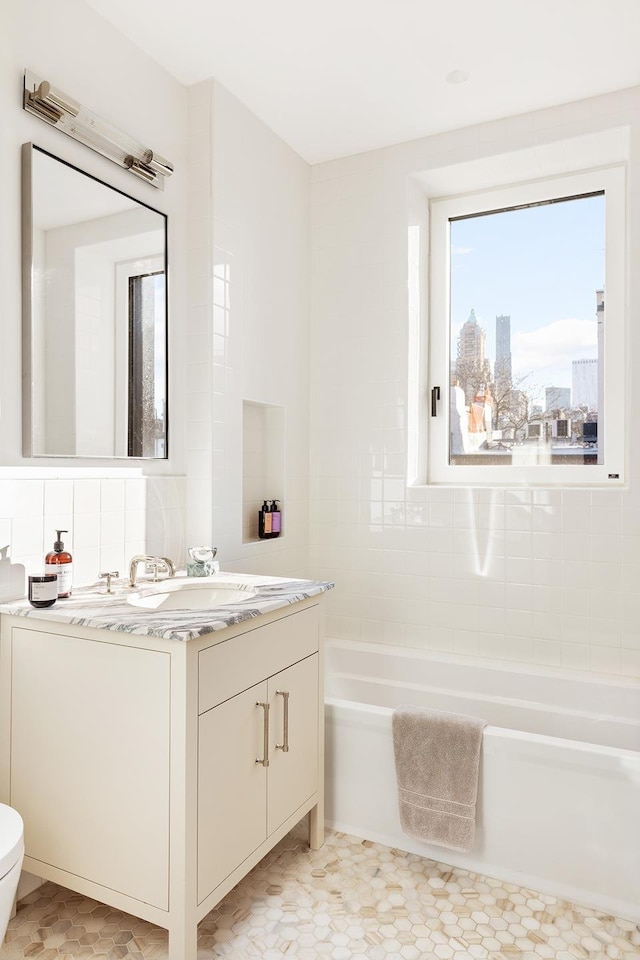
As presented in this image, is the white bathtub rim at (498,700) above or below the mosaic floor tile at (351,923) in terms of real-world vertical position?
above

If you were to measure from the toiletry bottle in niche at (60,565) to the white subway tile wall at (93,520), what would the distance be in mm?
75

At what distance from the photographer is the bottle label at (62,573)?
1705 mm

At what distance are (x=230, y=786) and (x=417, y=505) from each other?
1498 millimetres

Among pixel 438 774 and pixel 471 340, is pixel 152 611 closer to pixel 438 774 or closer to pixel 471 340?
pixel 438 774

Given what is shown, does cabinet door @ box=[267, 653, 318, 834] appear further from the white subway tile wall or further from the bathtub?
the white subway tile wall

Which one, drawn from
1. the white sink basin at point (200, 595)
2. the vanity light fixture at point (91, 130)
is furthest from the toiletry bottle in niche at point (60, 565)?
the vanity light fixture at point (91, 130)

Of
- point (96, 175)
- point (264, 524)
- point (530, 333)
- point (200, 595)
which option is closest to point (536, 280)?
point (530, 333)

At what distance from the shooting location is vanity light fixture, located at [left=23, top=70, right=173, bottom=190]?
1.72 metres

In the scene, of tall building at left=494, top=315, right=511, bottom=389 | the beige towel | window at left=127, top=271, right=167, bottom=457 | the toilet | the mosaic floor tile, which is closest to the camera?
the toilet

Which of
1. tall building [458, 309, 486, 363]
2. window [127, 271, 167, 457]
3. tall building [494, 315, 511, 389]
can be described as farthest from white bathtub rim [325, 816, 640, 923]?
tall building [458, 309, 486, 363]

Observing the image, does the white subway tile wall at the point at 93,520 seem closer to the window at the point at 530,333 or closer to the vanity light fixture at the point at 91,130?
the vanity light fixture at the point at 91,130

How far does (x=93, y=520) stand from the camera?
6.39 ft

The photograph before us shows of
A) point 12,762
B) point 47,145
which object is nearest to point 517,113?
point 47,145

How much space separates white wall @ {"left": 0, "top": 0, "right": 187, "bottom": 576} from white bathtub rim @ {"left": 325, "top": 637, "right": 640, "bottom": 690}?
3.15 feet
